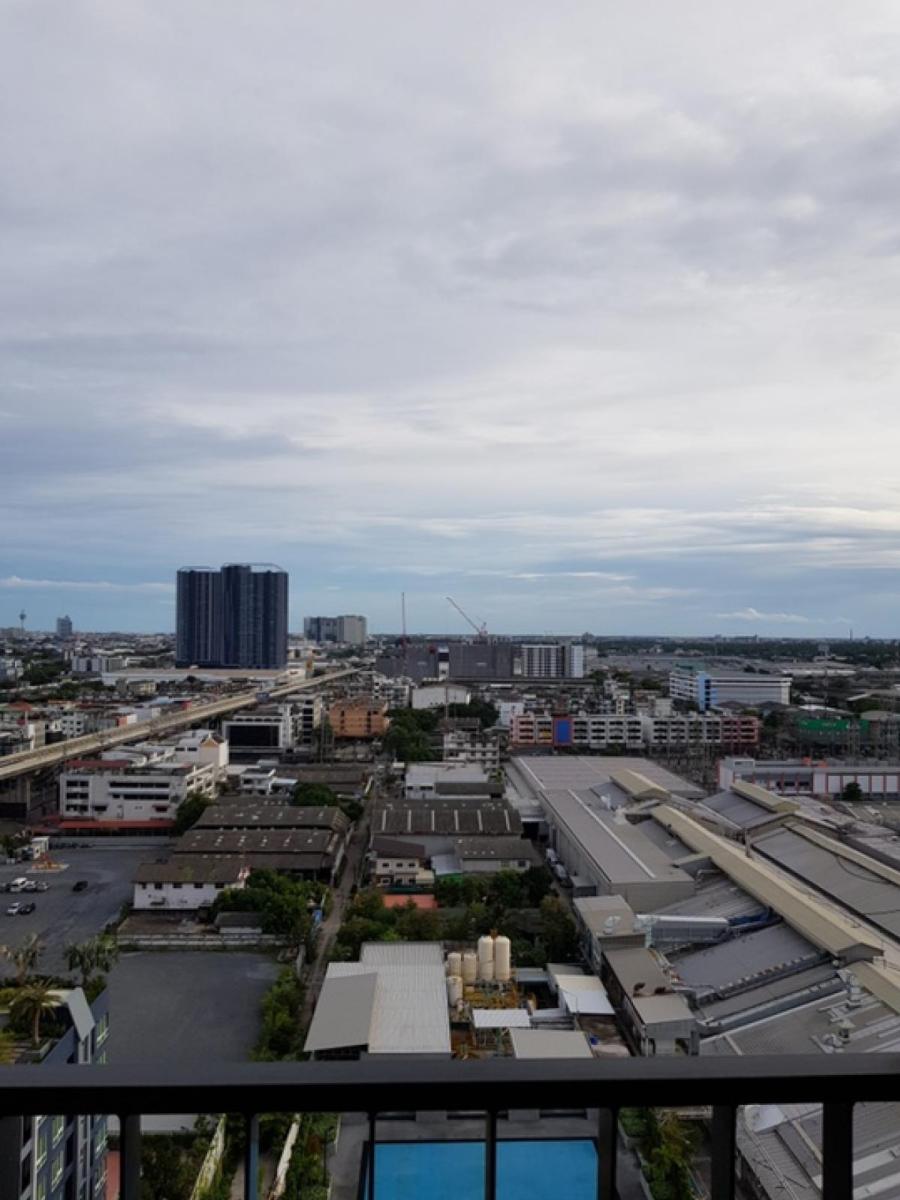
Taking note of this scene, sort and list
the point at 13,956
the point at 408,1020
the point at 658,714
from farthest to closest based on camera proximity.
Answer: the point at 658,714 → the point at 13,956 → the point at 408,1020

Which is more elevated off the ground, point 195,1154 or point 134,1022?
point 195,1154

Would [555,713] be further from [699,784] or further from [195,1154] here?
[195,1154]

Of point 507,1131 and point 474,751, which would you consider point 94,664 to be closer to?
point 474,751

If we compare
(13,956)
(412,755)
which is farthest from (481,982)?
(412,755)

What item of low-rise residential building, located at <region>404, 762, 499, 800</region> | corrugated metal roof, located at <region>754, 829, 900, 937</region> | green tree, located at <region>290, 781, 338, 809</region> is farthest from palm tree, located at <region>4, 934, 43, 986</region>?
low-rise residential building, located at <region>404, 762, 499, 800</region>

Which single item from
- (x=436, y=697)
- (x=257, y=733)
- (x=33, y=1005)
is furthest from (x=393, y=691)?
(x=33, y=1005)
